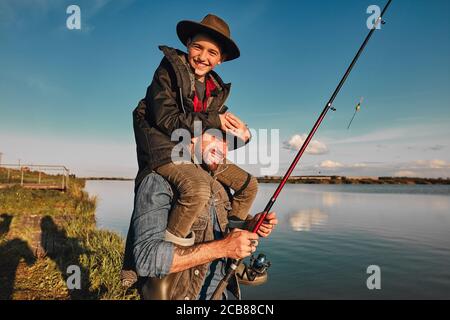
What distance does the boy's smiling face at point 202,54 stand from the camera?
3295mm

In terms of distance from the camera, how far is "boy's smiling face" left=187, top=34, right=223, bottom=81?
3295mm

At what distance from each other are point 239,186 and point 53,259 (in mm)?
10076

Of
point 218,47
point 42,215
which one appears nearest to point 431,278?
point 218,47

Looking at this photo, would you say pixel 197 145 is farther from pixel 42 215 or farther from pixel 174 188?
pixel 42 215

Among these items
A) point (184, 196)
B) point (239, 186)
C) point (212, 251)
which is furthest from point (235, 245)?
point (239, 186)

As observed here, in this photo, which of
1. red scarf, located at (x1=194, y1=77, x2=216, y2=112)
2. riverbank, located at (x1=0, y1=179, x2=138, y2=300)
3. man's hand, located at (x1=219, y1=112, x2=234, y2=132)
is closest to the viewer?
man's hand, located at (x1=219, y1=112, x2=234, y2=132)

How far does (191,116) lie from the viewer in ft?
9.45

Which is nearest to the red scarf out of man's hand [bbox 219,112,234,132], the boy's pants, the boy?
the boy

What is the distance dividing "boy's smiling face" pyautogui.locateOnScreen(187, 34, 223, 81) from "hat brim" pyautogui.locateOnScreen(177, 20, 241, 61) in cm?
6

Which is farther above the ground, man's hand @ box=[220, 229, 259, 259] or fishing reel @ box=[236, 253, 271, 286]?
man's hand @ box=[220, 229, 259, 259]

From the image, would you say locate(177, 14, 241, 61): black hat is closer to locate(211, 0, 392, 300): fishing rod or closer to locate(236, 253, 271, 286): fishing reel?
locate(211, 0, 392, 300): fishing rod

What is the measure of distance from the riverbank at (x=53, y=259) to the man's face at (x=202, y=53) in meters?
6.75

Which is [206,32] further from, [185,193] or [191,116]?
[185,193]

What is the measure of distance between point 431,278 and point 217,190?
47.9 ft
